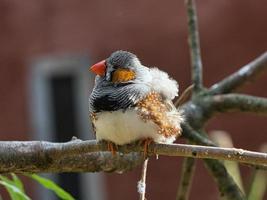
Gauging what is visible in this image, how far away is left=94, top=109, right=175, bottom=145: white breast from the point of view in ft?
6.14

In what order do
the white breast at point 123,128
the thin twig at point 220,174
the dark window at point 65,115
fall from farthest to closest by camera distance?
the dark window at point 65,115, the thin twig at point 220,174, the white breast at point 123,128

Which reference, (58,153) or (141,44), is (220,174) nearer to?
(58,153)

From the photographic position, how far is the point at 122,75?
202 centimetres

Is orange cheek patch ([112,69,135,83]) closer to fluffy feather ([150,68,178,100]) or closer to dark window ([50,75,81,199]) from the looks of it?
fluffy feather ([150,68,178,100])

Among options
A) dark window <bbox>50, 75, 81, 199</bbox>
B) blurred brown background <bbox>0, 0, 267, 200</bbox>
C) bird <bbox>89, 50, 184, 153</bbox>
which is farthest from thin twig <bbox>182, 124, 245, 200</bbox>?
dark window <bbox>50, 75, 81, 199</bbox>

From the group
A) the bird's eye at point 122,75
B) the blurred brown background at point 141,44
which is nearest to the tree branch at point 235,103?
the bird's eye at point 122,75

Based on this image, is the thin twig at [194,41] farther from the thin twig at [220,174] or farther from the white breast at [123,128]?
the white breast at [123,128]

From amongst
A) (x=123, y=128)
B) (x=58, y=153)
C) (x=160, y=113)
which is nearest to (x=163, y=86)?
(x=160, y=113)

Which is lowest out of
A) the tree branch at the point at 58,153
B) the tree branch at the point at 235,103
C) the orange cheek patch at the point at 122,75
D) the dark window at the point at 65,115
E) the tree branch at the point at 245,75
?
the dark window at the point at 65,115

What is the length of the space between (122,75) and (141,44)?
9.46ft

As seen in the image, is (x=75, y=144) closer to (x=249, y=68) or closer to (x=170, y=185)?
(x=249, y=68)

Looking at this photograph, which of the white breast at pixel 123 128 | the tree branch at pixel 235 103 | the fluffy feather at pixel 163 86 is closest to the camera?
the white breast at pixel 123 128

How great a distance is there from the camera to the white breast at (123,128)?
1871 mm

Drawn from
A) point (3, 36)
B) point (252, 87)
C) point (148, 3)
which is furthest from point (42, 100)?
point (252, 87)
